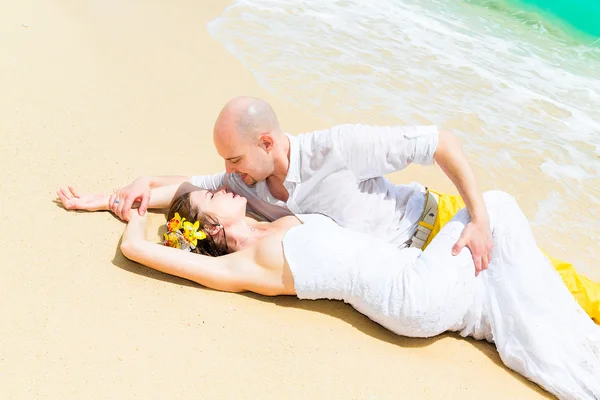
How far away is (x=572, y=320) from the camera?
3.28 metres

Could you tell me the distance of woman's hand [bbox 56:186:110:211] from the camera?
3.77 m

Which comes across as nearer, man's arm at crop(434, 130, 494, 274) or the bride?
the bride

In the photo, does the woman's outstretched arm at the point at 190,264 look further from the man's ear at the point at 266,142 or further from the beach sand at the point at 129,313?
the man's ear at the point at 266,142

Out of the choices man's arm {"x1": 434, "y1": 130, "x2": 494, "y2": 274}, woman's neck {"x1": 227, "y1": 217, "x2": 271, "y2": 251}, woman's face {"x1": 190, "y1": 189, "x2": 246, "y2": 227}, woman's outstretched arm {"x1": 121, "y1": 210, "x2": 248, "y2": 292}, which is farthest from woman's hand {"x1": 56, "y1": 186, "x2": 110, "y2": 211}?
man's arm {"x1": 434, "y1": 130, "x2": 494, "y2": 274}

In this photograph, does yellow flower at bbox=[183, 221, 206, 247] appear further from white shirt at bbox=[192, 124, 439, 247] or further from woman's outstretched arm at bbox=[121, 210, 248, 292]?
white shirt at bbox=[192, 124, 439, 247]

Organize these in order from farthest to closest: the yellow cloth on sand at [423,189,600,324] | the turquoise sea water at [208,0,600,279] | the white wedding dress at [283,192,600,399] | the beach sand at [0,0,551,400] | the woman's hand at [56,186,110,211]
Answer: the turquoise sea water at [208,0,600,279] < the woman's hand at [56,186,110,211] < the yellow cloth on sand at [423,189,600,324] < the white wedding dress at [283,192,600,399] < the beach sand at [0,0,551,400]

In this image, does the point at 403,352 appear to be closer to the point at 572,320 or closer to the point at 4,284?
the point at 572,320

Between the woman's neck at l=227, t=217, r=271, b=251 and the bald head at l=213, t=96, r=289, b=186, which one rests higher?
the bald head at l=213, t=96, r=289, b=186

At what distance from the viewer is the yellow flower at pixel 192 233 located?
3.53 m

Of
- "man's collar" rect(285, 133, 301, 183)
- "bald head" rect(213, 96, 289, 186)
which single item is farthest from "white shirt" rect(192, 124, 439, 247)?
"bald head" rect(213, 96, 289, 186)

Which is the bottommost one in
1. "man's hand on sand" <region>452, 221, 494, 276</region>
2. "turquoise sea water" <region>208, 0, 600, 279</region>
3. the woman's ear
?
"turquoise sea water" <region>208, 0, 600, 279</region>

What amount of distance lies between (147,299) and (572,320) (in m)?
2.30

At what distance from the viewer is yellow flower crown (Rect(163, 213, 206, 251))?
354cm

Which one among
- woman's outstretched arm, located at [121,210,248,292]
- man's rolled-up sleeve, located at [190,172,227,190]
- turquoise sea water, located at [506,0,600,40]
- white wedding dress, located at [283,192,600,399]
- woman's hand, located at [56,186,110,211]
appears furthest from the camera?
turquoise sea water, located at [506,0,600,40]
